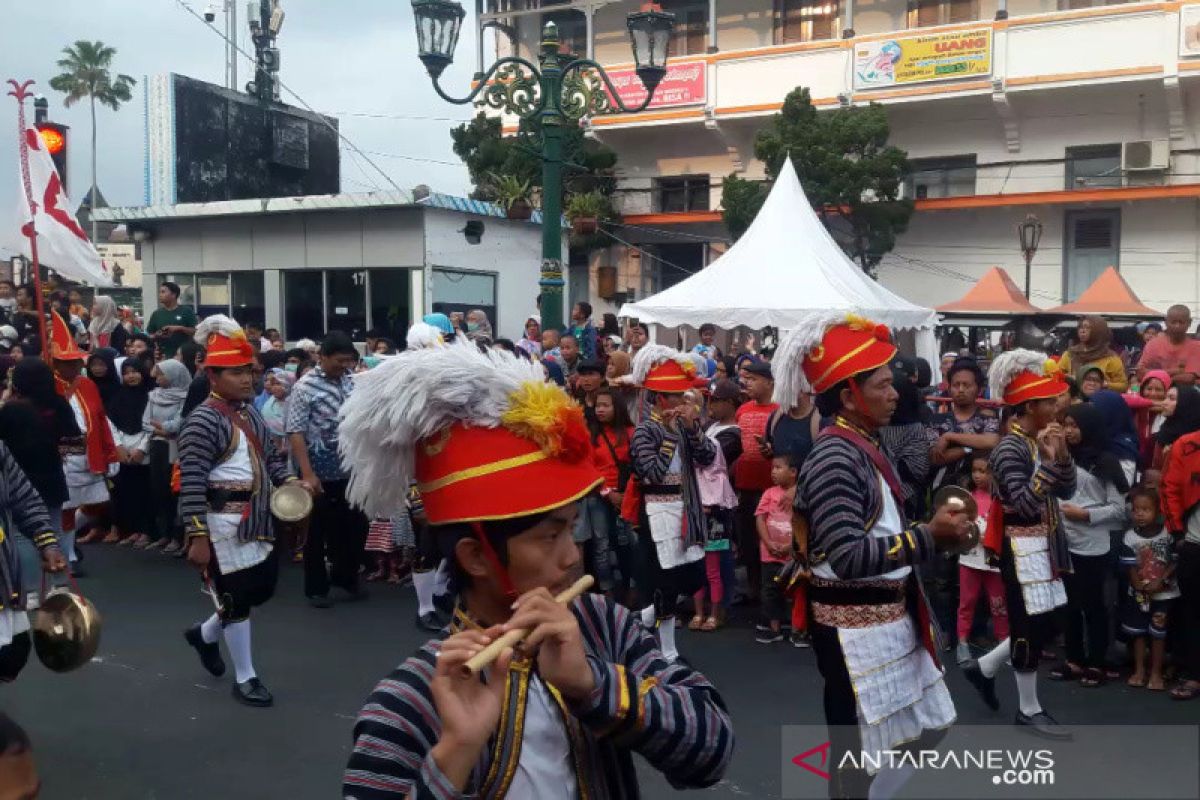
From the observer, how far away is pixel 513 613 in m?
2.01

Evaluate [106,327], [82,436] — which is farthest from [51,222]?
[106,327]

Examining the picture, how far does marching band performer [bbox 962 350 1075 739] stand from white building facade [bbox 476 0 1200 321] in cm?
2007

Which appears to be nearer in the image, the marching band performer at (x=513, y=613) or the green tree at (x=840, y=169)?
the marching band performer at (x=513, y=613)

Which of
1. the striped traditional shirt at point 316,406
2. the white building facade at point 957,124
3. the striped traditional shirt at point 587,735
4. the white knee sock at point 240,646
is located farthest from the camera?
the white building facade at point 957,124

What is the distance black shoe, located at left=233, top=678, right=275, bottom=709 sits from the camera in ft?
20.0

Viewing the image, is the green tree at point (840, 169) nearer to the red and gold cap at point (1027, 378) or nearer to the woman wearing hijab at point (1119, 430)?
the woman wearing hijab at point (1119, 430)

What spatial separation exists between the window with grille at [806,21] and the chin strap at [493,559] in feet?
87.2

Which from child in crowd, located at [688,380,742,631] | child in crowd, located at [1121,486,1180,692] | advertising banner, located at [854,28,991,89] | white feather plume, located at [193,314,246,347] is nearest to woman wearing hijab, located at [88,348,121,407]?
white feather plume, located at [193,314,246,347]

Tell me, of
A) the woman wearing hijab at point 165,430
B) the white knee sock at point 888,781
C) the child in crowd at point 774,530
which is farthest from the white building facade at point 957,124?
the white knee sock at point 888,781

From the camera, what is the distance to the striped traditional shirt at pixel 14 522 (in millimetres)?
4648

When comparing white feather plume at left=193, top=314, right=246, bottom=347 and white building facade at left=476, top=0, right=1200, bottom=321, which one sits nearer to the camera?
white feather plume at left=193, top=314, right=246, bottom=347

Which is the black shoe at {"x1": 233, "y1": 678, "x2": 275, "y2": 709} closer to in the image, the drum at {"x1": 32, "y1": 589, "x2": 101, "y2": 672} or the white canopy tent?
the drum at {"x1": 32, "y1": 589, "x2": 101, "y2": 672}

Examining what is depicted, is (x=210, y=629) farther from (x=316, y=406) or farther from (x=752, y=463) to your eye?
(x=752, y=463)

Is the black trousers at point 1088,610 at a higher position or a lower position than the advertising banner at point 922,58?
lower
